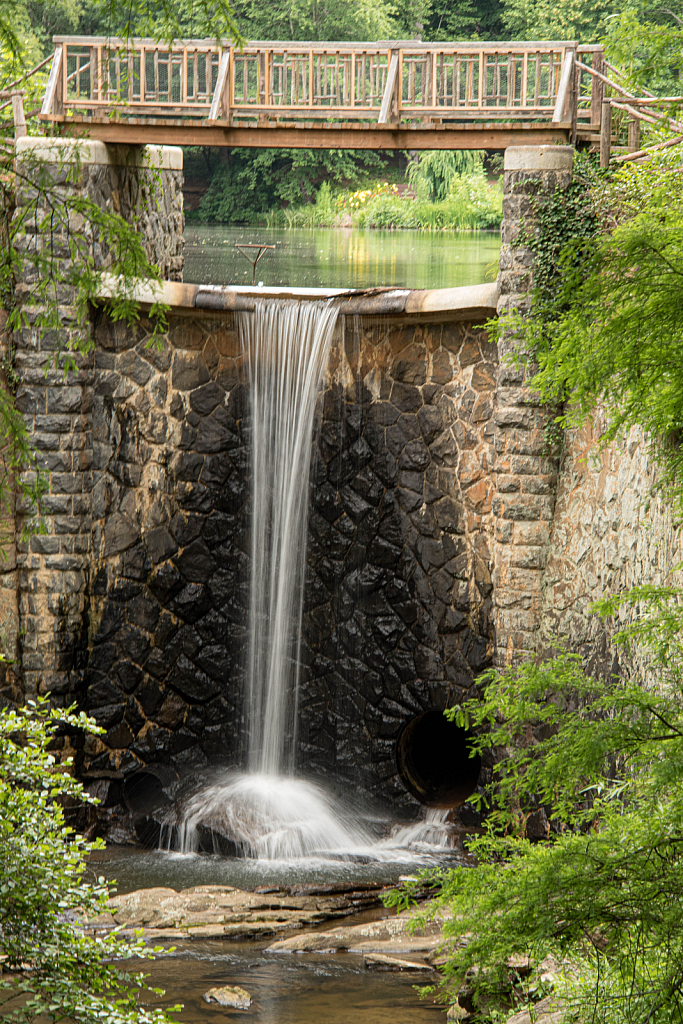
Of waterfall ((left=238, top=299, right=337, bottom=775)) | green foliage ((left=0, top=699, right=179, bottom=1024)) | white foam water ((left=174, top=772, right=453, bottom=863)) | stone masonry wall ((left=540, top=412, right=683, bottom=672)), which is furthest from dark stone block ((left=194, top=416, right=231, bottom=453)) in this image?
green foliage ((left=0, top=699, right=179, bottom=1024))

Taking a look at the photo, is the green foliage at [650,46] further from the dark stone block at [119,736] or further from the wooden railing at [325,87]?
the dark stone block at [119,736]

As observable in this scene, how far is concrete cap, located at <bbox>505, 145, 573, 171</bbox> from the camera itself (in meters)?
8.73

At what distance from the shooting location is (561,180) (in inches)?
346

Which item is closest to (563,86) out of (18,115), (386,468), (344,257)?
(386,468)

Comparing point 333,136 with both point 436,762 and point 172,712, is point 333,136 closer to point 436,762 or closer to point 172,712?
point 172,712

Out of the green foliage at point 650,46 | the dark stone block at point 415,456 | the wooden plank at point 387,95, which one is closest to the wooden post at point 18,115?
the wooden plank at point 387,95

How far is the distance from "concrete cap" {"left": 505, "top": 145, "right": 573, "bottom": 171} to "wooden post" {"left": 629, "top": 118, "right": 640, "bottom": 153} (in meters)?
0.86

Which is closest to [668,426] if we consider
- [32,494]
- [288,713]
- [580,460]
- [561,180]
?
[32,494]

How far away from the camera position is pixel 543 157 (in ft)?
28.7

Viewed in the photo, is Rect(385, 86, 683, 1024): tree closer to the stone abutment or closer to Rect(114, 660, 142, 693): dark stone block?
Answer: the stone abutment

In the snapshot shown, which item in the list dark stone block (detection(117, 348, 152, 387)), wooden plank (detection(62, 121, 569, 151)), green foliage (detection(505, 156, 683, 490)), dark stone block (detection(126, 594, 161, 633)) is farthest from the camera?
dark stone block (detection(126, 594, 161, 633))

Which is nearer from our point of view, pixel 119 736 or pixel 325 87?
pixel 325 87

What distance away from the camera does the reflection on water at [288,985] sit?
6.53 meters

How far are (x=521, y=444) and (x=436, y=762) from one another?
3.26m
